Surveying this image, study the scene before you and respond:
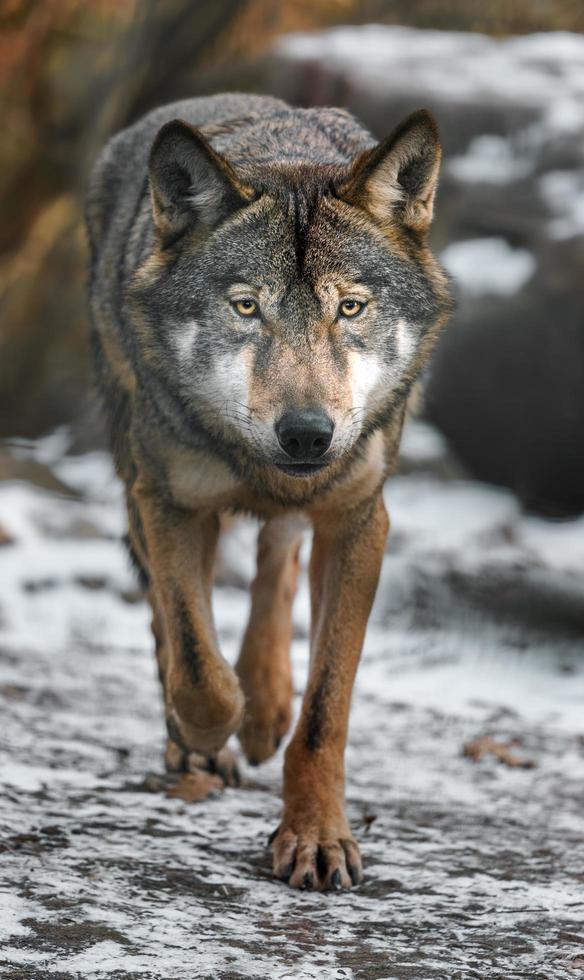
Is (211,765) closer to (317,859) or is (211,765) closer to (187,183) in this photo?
(317,859)

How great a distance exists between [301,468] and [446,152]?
6.37 meters

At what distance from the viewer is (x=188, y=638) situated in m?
4.39

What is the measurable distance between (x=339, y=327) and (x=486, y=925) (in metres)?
1.74

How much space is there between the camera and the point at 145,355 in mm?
4508

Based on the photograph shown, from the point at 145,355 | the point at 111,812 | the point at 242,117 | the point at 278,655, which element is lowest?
the point at 111,812

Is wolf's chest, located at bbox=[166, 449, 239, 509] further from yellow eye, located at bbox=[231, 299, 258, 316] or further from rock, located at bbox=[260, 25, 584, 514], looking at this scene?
rock, located at bbox=[260, 25, 584, 514]

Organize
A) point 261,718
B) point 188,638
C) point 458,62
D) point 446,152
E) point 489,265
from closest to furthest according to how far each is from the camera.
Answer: point 188,638, point 261,718, point 489,265, point 446,152, point 458,62

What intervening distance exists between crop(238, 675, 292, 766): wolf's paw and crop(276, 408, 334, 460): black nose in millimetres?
1806

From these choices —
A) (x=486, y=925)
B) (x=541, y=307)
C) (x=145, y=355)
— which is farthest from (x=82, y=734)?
(x=541, y=307)

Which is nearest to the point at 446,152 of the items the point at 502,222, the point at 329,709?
the point at 502,222

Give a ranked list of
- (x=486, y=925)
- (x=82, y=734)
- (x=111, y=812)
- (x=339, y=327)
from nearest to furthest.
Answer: (x=486, y=925), (x=339, y=327), (x=111, y=812), (x=82, y=734)

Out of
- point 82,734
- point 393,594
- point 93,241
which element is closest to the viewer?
point 82,734

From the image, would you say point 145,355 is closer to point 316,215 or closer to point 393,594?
point 316,215

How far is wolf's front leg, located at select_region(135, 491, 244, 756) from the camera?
4344 mm
